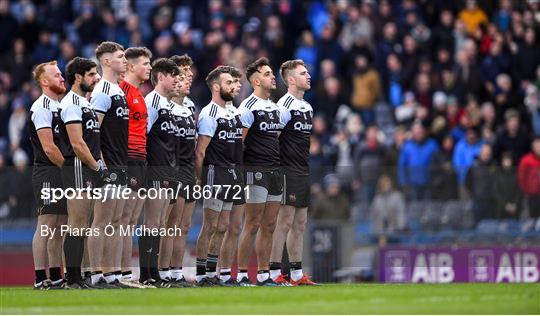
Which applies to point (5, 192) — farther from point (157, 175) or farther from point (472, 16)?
point (472, 16)

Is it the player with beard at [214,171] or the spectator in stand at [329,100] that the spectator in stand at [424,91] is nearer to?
the spectator in stand at [329,100]

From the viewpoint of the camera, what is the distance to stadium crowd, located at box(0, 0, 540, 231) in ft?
77.3

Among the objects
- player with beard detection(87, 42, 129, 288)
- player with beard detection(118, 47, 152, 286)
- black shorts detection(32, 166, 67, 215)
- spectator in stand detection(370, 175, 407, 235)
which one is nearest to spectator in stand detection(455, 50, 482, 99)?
spectator in stand detection(370, 175, 407, 235)

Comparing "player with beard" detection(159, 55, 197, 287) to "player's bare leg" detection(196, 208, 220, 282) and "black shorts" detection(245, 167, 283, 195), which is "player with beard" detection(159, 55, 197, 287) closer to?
"player's bare leg" detection(196, 208, 220, 282)

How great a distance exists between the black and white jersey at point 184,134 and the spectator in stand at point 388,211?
220 inches

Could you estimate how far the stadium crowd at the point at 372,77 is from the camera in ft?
77.3

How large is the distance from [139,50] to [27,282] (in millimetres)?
6426

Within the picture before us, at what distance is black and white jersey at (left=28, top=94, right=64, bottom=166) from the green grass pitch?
173 cm

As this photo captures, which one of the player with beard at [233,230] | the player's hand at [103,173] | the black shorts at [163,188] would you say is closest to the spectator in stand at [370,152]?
the player with beard at [233,230]

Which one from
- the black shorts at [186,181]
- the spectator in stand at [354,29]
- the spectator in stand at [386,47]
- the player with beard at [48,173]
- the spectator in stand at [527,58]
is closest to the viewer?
the player with beard at [48,173]

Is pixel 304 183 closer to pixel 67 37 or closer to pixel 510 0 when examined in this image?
pixel 510 0

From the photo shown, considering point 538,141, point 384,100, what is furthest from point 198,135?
point 384,100

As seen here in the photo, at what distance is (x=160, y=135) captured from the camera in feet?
60.6

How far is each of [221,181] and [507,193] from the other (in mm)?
6261
